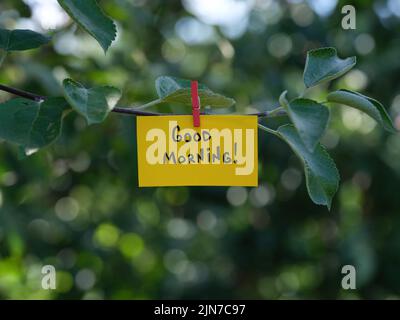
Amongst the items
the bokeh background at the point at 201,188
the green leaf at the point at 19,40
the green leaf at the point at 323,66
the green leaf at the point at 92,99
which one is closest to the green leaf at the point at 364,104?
the green leaf at the point at 323,66

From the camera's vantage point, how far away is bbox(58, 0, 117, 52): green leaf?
0.59 metres

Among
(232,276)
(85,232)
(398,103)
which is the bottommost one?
(232,276)

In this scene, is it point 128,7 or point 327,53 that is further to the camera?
point 128,7

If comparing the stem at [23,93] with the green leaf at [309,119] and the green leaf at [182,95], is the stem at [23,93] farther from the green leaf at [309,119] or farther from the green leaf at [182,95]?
the green leaf at [309,119]

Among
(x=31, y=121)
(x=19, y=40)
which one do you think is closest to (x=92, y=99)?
(x=31, y=121)

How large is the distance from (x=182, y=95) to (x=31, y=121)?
0.13 m

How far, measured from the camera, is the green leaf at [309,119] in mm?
507

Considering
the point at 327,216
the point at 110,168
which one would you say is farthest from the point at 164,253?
the point at 110,168

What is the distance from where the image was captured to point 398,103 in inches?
84.7

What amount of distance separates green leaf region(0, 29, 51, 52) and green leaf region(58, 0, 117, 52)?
3.9 inches

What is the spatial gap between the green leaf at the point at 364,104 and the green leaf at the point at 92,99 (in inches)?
7.3

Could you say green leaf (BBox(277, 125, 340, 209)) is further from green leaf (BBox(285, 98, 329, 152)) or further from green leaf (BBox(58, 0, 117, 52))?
green leaf (BBox(58, 0, 117, 52))

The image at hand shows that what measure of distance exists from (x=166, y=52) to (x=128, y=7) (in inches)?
24.9
